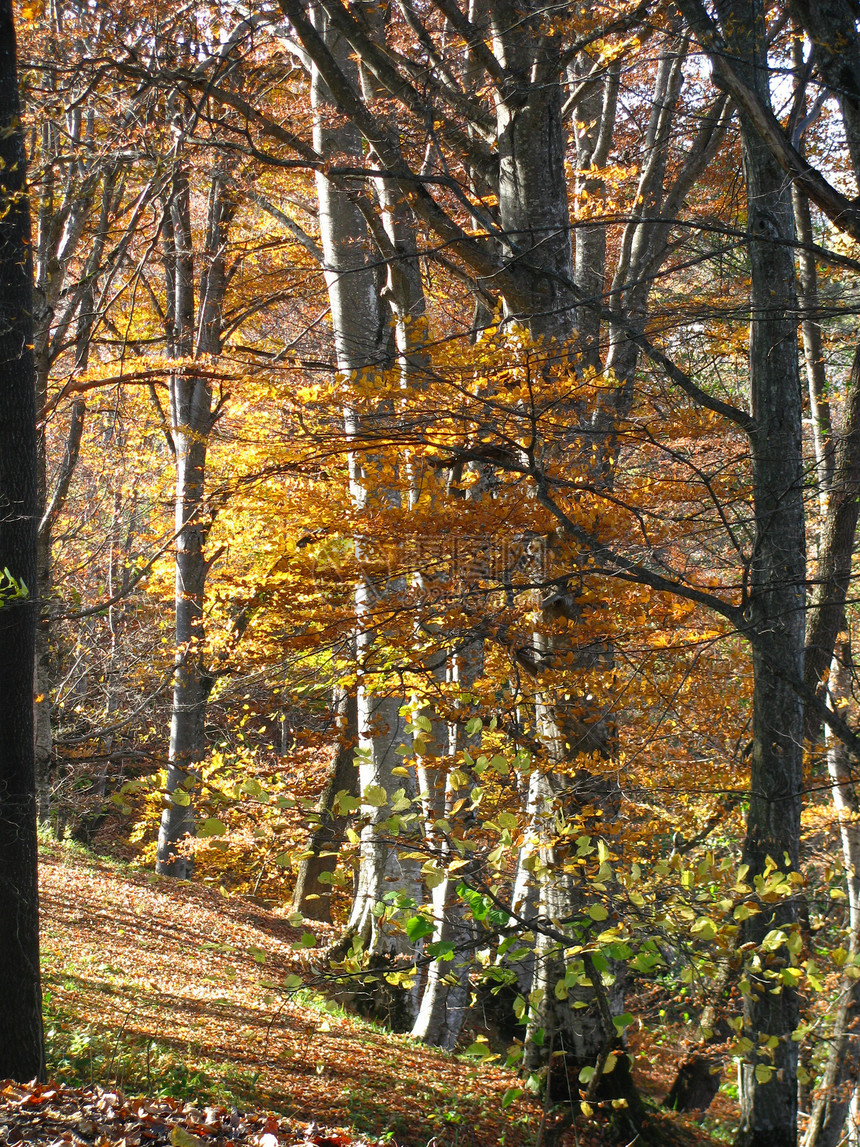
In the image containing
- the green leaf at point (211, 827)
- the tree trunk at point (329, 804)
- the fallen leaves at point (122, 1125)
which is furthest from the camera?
the tree trunk at point (329, 804)

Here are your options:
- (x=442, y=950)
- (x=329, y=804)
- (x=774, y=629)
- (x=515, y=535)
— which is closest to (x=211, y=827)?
(x=442, y=950)

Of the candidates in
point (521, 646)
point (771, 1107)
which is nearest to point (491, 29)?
point (521, 646)

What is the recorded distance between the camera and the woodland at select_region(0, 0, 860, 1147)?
11.1ft

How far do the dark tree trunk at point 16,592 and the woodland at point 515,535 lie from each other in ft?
0.07

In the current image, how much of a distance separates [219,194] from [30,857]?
8411 millimetres

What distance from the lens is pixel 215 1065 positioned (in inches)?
217

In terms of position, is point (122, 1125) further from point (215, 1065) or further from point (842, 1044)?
point (842, 1044)

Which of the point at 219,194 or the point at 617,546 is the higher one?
the point at 219,194

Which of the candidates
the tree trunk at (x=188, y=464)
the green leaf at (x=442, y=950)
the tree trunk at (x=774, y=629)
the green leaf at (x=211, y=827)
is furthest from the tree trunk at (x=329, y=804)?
the green leaf at (x=442, y=950)

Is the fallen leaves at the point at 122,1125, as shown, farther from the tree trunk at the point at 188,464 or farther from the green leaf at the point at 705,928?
the tree trunk at the point at 188,464

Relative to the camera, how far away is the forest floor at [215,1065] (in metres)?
3.80

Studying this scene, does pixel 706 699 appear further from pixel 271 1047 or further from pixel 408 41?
pixel 408 41

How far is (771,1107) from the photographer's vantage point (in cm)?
472

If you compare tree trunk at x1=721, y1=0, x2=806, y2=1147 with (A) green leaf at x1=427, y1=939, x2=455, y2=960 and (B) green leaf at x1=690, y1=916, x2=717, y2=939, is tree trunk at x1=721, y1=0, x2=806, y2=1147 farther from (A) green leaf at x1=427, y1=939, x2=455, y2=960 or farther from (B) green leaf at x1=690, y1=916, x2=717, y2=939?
(A) green leaf at x1=427, y1=939, x2=455, y2=960
